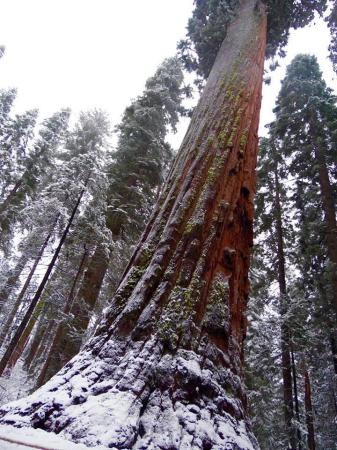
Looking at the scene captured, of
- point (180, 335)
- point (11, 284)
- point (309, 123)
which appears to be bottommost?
point (180, 335)

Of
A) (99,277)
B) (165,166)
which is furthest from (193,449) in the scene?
(165,166)

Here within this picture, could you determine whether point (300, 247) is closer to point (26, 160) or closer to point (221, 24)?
point (221, 24)

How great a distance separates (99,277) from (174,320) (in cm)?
949

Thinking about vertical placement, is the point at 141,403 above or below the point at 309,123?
below

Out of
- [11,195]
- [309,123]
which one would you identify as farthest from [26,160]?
[309,123]

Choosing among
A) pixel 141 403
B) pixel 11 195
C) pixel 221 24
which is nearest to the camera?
pixel 141 403

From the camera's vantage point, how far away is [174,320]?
1.78m

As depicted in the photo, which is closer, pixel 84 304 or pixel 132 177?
pixel 84 304

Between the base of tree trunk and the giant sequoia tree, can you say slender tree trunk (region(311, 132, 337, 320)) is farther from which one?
the base of tree trunk

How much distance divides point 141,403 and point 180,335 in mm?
432

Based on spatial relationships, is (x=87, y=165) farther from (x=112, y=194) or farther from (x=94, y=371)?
(x=94, y=371)

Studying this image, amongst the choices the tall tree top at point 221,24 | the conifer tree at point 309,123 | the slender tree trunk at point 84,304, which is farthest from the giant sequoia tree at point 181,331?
the conifer tree at point 309,123

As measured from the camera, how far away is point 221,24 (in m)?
6.36

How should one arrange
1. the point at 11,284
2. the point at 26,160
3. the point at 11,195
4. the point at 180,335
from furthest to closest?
the point at 26,160 → the point at 11,195 → the point at 11,284 → the point at 180,335
